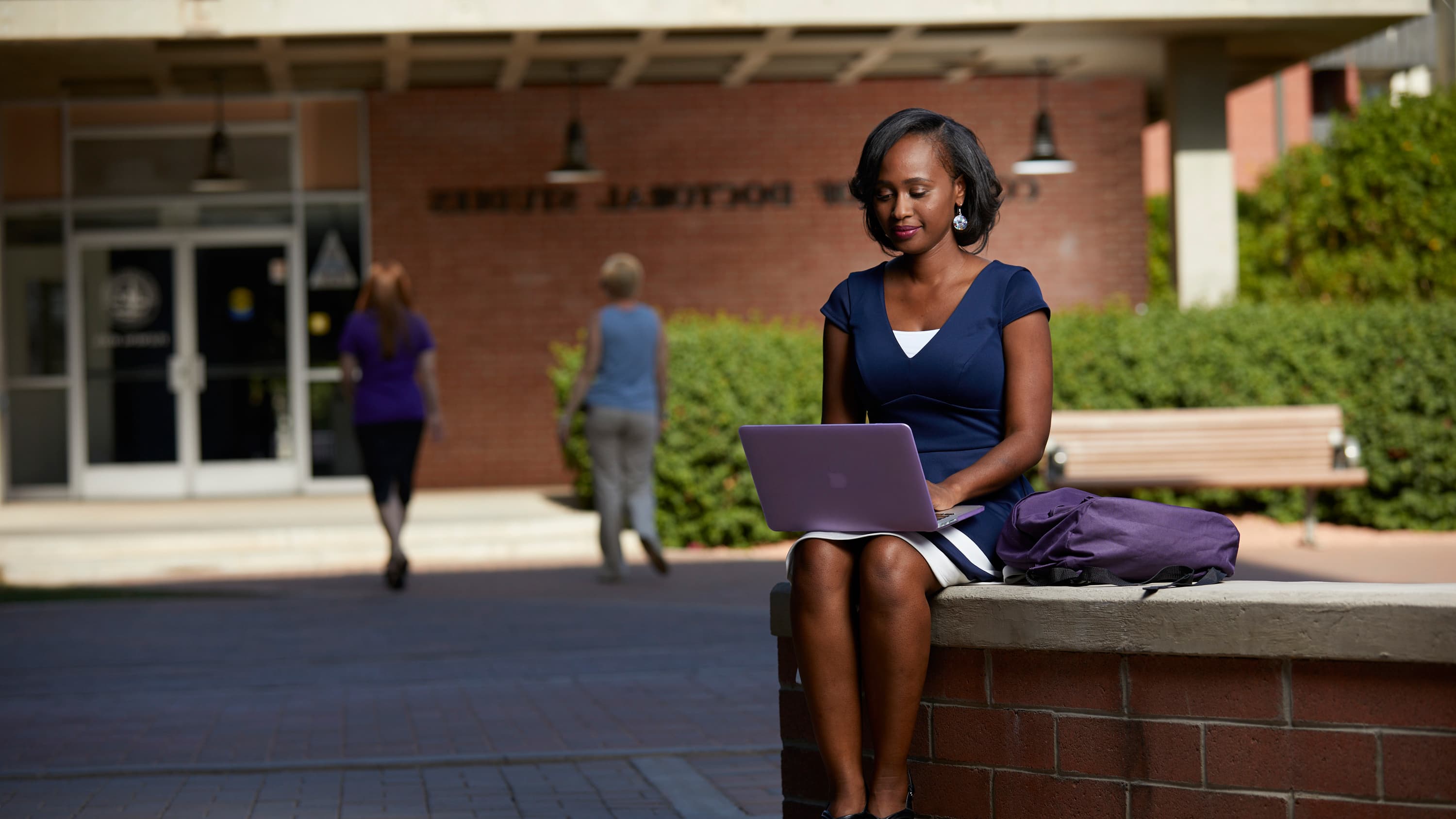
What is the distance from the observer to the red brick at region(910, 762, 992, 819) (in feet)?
10.9

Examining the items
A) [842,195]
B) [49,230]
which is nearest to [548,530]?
[842,195]

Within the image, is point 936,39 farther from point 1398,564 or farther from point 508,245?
point 1398,564

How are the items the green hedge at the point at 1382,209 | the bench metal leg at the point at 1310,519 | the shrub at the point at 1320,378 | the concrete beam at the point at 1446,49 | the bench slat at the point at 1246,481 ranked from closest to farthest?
1. the bench slat at the point at 1246,481
2. the bench metal leg at the point at 1310,519
3. the shrub at the point at 1320,378
4. the green hedge at the point at 1382,209
5. the concrete beam at the point at 1446,49

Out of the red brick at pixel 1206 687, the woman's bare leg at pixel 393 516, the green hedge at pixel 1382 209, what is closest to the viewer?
the red brick at pixel 1206 687

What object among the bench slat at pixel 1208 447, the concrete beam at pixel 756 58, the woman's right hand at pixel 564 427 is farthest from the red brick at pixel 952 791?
the concrete beam at pixel 756 58

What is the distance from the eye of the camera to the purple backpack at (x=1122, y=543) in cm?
322

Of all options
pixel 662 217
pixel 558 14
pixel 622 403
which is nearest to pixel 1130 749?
pixel 622 403

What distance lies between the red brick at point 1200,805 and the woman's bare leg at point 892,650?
458 mm

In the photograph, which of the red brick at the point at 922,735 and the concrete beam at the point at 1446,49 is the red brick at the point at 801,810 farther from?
the concrete beam at the point at 1446,49

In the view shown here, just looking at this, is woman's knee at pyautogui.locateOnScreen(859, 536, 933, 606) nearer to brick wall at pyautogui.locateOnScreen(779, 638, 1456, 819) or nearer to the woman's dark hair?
brick wall at pyautogui.locateOnScreen(779, 638, 1456, 819)

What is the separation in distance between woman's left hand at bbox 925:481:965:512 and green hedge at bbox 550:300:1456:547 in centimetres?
800

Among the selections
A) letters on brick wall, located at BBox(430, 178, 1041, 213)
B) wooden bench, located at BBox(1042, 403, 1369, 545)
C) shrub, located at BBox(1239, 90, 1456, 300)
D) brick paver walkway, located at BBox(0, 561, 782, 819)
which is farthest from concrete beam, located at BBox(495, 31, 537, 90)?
shrub, located at BBox(1239, 90, 1456, 300)

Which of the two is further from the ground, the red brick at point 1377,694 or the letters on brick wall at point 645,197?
the letters on brick wall at point 645,197

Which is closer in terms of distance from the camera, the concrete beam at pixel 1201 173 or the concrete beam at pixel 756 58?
the concrete beam at pixel 756 58
